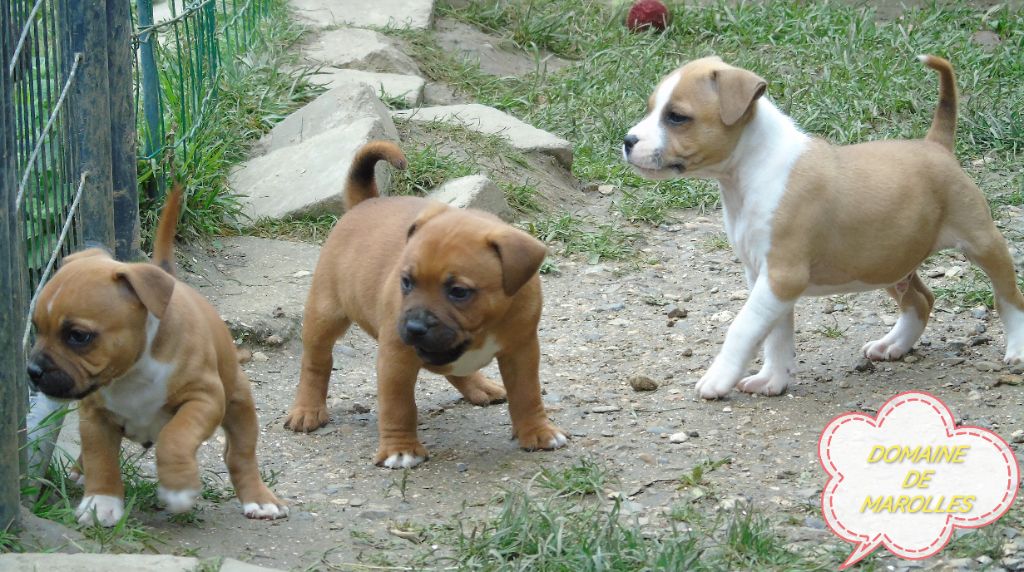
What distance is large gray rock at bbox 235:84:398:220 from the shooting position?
8.06 meters

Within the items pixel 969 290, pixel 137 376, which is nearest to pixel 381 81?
pixel 969 290

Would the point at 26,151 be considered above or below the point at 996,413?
above

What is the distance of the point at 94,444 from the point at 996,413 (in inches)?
140

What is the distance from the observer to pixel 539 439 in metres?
5.20

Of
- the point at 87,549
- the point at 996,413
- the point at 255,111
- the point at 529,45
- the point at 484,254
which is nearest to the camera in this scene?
the point at 87,549

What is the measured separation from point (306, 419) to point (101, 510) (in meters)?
1.53

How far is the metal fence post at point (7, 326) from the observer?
3771mm

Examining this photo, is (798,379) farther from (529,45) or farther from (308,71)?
(529,45)

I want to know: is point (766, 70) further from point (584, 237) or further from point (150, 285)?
point (150, 285)

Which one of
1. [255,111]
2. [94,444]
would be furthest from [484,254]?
[255,111]

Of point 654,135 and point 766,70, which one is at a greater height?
point 654,135

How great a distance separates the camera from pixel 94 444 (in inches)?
162

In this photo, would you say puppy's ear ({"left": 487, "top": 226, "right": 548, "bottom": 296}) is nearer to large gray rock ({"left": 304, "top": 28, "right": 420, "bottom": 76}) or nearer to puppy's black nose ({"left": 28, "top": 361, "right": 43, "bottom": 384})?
puppy's black nose ({"left": 28, "top": 361, "right": 43, "bottom": 384})

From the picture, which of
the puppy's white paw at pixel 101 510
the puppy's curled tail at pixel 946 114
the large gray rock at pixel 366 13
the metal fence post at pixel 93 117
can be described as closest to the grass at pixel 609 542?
the puppy's white paw at pixel 101 510
